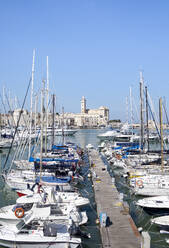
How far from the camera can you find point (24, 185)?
24.4m

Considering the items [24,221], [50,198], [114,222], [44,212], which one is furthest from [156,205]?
[24,221]

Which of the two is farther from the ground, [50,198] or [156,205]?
[50,198]

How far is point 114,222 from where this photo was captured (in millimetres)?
16672

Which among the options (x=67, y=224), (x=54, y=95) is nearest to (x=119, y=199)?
(x=67, y=224)

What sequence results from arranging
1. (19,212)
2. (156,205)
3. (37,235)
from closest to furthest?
(37,235) < (19,212) < (156,205)

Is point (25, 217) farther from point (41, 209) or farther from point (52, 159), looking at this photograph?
point (52, 159)

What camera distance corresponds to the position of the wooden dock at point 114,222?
14203 mm

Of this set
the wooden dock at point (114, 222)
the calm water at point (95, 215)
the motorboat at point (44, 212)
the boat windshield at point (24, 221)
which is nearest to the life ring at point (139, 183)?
the calm water at point (95, 215)

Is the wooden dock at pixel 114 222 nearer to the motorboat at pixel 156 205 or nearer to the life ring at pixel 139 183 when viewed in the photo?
the motorboat at pixel 156 205

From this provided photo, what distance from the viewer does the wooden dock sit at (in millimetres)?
14203

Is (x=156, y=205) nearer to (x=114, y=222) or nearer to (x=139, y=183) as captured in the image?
(x=114, y=222)

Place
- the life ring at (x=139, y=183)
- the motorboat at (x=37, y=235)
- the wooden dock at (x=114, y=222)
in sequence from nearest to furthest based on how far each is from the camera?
the motorboat at (x=37, y=235) → the wooden dock at (x=114, y=222) → the life ring at (x=139, y=183)

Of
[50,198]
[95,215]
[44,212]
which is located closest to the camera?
[44,212]

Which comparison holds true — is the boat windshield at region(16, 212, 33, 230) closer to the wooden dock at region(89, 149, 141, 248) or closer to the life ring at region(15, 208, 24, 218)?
the life ring at region(15, 208, 24, 218)
